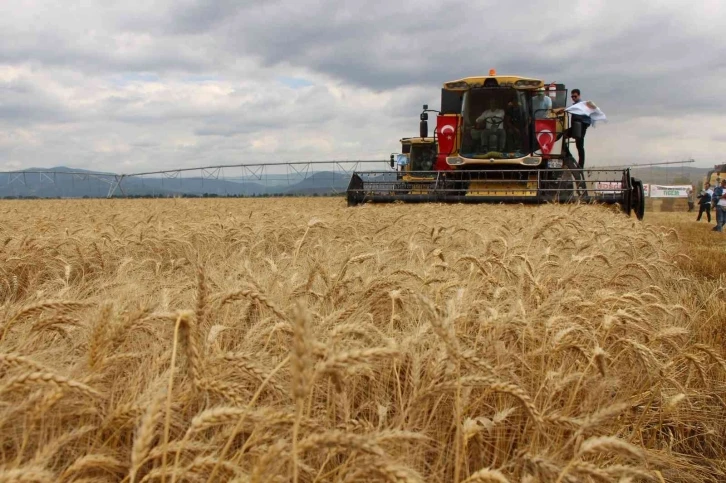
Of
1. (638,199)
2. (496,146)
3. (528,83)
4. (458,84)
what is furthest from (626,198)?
(458,84)

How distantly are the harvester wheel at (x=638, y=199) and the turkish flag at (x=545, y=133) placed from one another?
1.80m

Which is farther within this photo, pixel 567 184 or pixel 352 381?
pixel 567 184

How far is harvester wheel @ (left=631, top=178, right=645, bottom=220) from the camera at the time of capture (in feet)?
36.3

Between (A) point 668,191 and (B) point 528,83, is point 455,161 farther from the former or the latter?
(A) point 668,191

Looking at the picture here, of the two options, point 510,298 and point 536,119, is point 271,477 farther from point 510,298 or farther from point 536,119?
point 536,119

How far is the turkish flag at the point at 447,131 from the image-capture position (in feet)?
41.9

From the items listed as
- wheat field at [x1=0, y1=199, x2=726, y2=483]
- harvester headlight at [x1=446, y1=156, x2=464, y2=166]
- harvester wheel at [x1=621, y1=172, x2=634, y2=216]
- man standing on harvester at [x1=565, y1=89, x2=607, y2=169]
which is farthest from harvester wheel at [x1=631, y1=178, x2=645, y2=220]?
wheat field at [x1=0, y1=199, x2=726, y2=483]

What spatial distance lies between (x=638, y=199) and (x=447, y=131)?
4.17 metres

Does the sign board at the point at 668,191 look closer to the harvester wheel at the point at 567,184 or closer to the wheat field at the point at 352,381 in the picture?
the harvester wheel at the point at 567,184

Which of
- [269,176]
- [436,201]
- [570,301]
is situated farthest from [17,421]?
[269,176]

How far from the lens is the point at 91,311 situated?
1.95 meters

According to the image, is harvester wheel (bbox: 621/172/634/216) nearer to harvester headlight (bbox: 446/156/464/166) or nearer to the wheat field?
harvester headlight (bbox: 446/156/464/166)

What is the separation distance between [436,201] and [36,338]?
9510mm

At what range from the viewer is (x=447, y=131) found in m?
12.8
